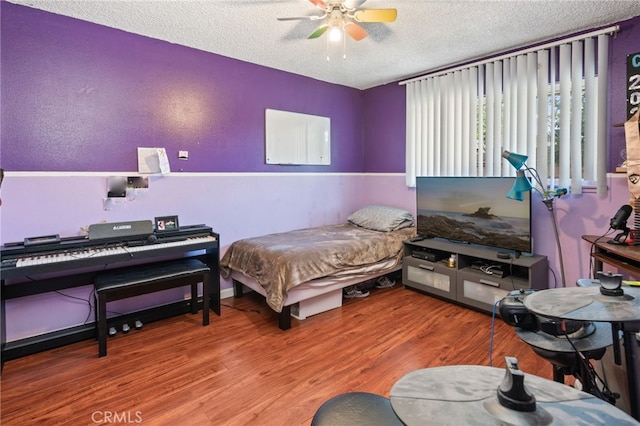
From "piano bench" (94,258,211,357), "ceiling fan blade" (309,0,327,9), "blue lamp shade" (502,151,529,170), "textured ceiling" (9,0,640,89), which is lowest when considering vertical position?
"piano bench" (94,258,211,357)

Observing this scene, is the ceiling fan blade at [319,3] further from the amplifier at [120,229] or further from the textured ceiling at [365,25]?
the amplifier at [120,229]

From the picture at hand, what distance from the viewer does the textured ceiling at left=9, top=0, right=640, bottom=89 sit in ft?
7.45

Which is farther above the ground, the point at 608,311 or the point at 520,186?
the point at 520,186

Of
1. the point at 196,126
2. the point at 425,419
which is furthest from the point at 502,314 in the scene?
the point at 196,126

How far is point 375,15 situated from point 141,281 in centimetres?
244

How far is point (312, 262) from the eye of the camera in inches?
108

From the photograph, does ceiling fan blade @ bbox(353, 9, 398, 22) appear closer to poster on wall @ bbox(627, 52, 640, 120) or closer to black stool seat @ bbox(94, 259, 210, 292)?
poster on wall @ bbox(627, 52, 640, 120)

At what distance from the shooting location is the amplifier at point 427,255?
3330 mm

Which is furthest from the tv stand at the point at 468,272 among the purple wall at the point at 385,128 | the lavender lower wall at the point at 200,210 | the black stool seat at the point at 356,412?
the black stool seat at the point at 356,412

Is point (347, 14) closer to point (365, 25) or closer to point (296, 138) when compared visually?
point (365, 25)

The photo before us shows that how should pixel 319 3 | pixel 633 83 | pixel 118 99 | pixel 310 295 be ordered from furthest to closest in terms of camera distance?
pixel 310 295, pixel 118 99, pixel 633 83, pixel 319 3

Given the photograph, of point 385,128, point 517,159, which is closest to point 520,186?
point 517,159

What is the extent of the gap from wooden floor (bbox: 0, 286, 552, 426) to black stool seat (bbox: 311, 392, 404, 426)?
70 centimetres

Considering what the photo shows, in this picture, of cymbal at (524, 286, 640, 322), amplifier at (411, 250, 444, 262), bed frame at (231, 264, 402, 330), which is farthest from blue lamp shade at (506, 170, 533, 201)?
cymbal at (524, 286, 640, 322)
